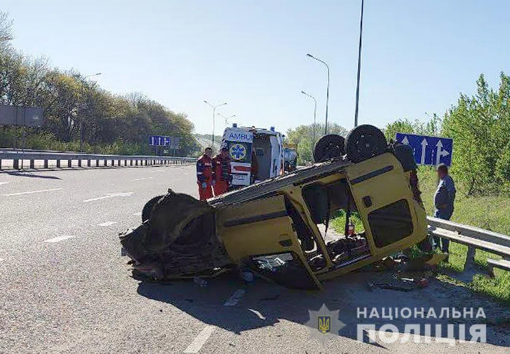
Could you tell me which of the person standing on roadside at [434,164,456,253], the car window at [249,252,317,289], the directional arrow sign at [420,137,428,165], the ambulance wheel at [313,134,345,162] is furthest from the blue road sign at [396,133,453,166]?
the car window at [249,252,317,289]

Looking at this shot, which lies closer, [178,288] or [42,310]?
[42,310]

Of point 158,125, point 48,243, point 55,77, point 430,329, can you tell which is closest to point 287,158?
point 48,243

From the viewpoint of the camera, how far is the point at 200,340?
4625mm

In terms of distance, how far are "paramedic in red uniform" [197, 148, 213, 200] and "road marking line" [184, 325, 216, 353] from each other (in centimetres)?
779

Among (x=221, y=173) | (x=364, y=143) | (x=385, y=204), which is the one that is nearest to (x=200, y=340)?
(x=385, y=204)

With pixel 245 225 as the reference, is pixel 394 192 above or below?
above

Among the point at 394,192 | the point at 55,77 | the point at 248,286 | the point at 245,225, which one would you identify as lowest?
the point at 248,286

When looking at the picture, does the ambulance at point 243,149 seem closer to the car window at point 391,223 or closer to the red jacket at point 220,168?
the red jacket at point 220,168

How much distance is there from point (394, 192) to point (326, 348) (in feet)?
8.71

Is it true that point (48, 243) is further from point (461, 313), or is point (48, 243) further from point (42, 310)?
point (461, 313)

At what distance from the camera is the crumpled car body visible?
6.28 m

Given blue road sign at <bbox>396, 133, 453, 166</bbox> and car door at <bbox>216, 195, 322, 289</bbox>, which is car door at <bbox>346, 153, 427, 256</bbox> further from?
blue road sign at <bbox>396, 133, 453, 166</bbox>

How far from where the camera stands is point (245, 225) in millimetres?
6293

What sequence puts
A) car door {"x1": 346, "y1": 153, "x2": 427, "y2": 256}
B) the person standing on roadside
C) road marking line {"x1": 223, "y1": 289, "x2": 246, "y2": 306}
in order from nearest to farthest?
1. road marking line {"x1": 223, "y1": 289, "x2": 246, "y2": 306}
2. car door {"x1": 346, "y1": 153, "x2": 427, "y2": 256}
3. the person standing on roadside
